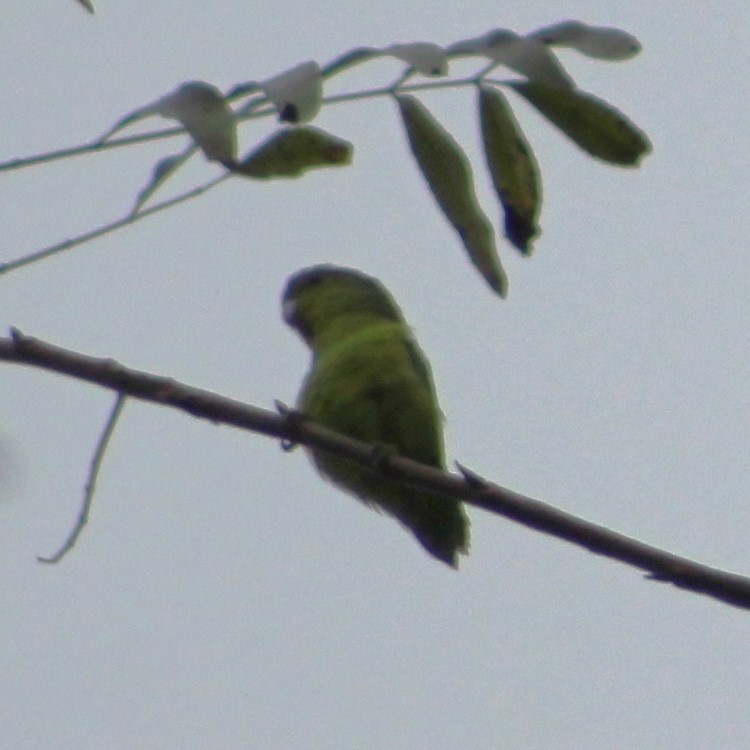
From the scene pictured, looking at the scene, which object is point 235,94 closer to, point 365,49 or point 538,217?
point 365,49

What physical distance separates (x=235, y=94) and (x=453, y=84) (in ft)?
1.18

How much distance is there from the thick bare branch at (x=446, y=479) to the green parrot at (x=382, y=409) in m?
1.30

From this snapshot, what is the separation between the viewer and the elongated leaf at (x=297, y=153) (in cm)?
156

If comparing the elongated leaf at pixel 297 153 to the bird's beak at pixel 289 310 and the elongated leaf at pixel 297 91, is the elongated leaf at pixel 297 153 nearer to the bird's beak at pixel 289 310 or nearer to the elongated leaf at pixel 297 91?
the elongated leaf at pixel 297 91

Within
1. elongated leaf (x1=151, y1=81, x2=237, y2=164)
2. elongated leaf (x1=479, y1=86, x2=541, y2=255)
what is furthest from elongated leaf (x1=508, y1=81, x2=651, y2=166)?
elongated leaf (x1=151, y1=81, x2=237, y2=164)

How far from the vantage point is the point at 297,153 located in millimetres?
1579

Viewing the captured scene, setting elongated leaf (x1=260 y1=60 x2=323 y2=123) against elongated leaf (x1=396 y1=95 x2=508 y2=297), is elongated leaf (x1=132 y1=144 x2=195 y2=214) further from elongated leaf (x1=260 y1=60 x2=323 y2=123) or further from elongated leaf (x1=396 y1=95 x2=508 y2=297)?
elongated leaf (x1=396 y1=95 x2=508 y2=297)

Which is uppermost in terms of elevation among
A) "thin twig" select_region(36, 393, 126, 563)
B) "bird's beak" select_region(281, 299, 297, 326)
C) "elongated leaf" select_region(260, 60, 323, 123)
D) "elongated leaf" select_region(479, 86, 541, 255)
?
"bird's beak" select_region(281, 299, 297, 326)

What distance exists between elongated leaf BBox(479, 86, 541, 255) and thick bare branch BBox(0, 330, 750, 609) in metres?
0.37

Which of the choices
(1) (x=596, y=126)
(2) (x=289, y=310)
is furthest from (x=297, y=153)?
(2) (x=289, y=310)

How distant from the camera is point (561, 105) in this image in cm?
164

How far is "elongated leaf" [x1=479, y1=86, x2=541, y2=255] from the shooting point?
1.69 metres

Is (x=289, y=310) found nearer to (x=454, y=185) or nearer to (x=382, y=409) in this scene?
(x=382, y=409)

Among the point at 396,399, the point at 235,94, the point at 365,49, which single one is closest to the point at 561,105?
the point at 365,49
